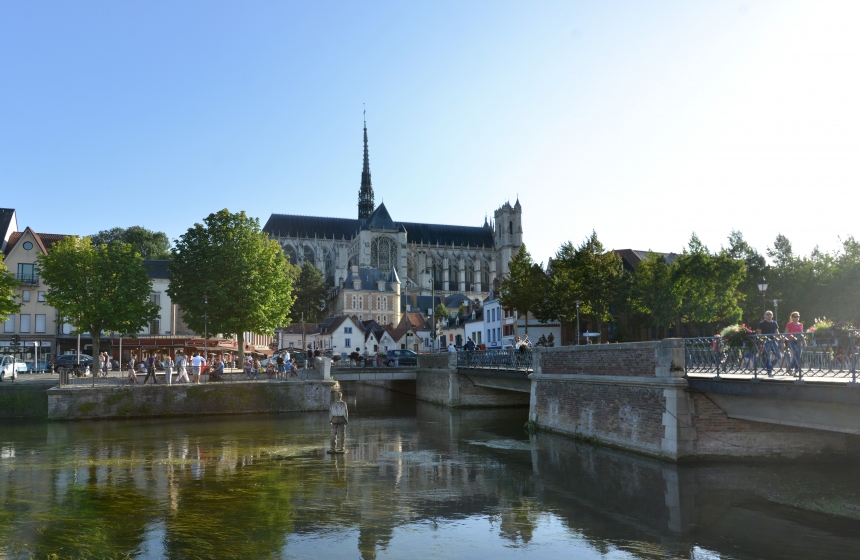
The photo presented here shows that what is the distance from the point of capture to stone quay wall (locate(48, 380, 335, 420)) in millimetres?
35062

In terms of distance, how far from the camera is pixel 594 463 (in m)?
20.6

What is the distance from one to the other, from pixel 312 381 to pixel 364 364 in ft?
47.6

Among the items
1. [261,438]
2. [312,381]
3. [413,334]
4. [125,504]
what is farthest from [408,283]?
[125,504]

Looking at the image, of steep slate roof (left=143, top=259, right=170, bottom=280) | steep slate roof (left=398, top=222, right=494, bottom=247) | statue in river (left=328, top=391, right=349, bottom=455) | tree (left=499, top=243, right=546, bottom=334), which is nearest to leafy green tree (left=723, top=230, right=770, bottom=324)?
tree (left=499, top=243, right=546, bottom=334)

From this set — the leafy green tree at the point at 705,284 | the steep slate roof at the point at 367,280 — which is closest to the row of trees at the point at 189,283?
the leafy green tree at the point at 705,284

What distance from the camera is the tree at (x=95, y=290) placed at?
4494cm

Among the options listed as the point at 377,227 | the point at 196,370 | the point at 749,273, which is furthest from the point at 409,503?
the point at 377,227

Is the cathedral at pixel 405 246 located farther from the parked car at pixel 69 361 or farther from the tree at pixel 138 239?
the parked car at pixel 69 361

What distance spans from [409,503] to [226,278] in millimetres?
34956

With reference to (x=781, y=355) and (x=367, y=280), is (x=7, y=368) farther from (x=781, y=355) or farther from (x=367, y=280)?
(x=367, y=280)

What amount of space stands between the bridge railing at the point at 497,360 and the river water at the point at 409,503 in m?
7.38

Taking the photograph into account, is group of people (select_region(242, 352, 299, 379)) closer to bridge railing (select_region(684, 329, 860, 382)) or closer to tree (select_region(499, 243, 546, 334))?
tree (select_region(499, 243, 546, 334))

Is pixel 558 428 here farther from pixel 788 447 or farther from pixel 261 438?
pixel 261 438

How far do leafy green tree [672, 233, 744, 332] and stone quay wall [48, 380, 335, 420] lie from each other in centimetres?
2571
